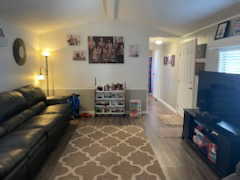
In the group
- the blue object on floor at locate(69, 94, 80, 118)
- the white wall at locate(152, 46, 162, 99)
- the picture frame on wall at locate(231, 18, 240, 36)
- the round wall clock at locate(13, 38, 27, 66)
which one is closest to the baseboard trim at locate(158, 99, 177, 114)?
the white wall at locate(152, 46, 162, 99)

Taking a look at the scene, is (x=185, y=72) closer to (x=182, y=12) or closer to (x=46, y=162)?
(x=182, y=12)

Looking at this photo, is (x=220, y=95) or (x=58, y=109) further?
(x=58, y=109)

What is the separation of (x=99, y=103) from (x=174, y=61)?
8.70ft

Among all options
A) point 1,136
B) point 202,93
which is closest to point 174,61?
point 202,93

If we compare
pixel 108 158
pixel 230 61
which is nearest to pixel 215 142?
pixel 230 61

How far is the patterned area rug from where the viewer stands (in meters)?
2.39

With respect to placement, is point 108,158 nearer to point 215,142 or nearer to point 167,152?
point 167,152

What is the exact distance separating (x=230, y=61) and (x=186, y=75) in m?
1.59

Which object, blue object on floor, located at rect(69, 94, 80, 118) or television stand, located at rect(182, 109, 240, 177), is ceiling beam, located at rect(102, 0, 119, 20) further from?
television stand, located at rect(182, 109, 240, 177)

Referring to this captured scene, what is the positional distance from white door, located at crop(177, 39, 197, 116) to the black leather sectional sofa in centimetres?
296

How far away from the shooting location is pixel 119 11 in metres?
4.04

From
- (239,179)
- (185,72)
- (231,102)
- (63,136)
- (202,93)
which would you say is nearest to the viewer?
(239,179)

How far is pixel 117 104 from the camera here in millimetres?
5004

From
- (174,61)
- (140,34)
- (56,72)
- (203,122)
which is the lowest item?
(203,122)
